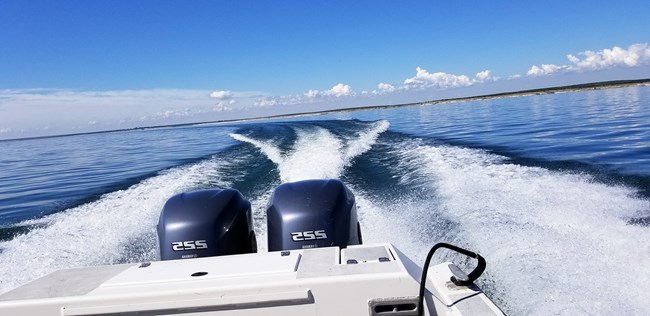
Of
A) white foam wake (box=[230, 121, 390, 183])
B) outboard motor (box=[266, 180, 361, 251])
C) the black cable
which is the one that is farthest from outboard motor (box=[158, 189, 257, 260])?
white foam wake (box=[230, 121, 390, 183])

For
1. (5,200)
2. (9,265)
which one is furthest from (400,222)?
(5,200)

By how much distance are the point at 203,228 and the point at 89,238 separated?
2.30 metres

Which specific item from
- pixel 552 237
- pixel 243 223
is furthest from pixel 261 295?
pixel 552 237

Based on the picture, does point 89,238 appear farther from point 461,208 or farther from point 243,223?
point 461,208

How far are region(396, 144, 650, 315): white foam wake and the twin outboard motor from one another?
942 mm

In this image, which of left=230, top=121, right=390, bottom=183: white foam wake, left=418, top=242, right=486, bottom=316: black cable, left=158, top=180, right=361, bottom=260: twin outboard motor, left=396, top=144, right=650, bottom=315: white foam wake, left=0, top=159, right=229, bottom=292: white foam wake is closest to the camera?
left=418, top=242, right=486, bottom=316: black cable

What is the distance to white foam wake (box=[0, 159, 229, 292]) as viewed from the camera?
3.60 m

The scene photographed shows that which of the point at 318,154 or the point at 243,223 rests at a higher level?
the point at 243,223

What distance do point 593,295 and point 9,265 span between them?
3.94 metres

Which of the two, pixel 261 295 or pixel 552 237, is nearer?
pixel 261 295

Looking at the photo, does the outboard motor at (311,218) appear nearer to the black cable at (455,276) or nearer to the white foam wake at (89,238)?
the black cable at (455,276)

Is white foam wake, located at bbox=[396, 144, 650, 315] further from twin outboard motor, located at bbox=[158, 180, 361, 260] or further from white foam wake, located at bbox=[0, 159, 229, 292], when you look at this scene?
white foam wake, located at bbox=[0, 159, 229, 292]

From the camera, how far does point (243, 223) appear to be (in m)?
2.57

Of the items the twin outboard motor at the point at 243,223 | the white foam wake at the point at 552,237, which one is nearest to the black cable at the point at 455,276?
the white foam wake at the point at 552,237
